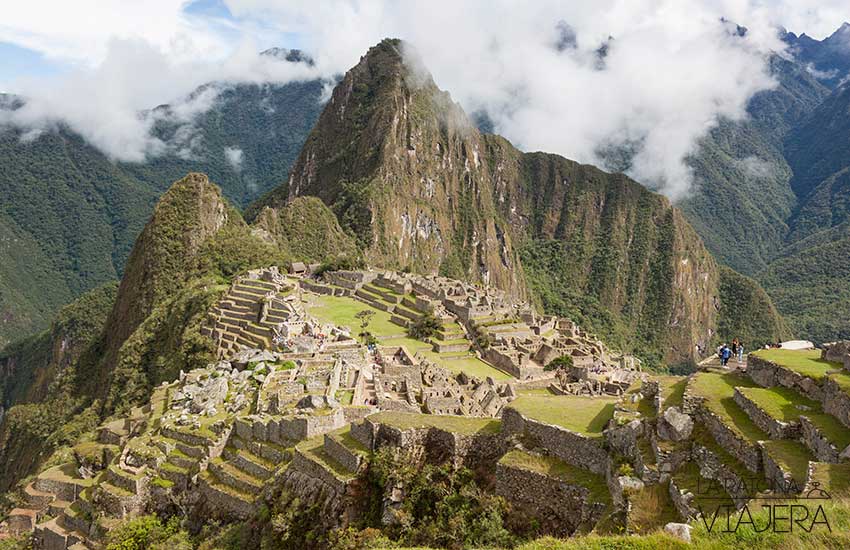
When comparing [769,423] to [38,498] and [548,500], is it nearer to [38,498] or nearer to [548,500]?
[548,500]

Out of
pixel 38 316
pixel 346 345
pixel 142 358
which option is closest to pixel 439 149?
pixel 38 316

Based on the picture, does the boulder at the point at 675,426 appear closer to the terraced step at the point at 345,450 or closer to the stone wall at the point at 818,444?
the stone wall at the point at 818,444

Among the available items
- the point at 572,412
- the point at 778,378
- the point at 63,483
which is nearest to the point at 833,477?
the point at 778,378

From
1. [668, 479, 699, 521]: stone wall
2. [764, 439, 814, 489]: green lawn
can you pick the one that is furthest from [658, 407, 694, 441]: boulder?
[764, 439, 814, 489]: green lawn

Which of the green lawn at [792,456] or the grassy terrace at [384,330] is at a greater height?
the grassy terrace at [384,330]

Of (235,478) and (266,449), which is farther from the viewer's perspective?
(266,449)

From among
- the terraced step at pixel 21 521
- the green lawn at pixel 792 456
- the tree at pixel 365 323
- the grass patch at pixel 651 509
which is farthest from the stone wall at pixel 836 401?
the tree at pixel 365 323

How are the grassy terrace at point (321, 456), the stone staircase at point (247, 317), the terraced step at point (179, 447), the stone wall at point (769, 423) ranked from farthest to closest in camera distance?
the stone staircase at point (247, 317)
the terraced step at point (179, 447)
the grassy terrace at point (321, 456)
the stone wall at point (769, 423)

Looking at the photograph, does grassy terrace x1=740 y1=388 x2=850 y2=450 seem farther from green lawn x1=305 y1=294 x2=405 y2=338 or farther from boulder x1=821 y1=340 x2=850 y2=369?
green lawn x1=305 y1=294 x2=405 y2=338
